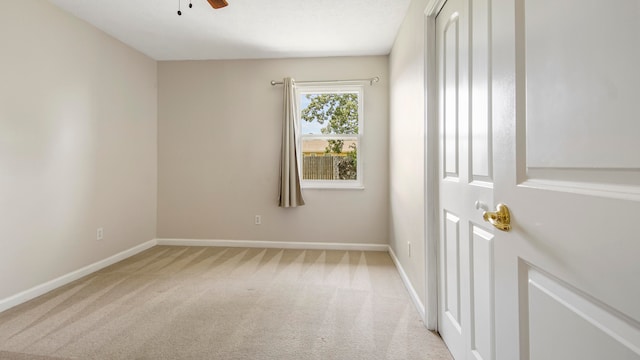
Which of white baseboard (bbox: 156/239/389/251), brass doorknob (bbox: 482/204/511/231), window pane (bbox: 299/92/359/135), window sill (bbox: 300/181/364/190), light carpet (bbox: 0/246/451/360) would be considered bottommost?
light carpet (bbox: 0/246/451/360)

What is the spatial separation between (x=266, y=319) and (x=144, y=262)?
6.47 ft

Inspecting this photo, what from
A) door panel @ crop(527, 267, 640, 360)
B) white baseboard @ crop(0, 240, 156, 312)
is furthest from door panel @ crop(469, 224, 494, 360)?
white baseboard @ crop(0, 240, 156, 312)

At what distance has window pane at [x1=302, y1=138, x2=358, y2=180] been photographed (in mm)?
3754

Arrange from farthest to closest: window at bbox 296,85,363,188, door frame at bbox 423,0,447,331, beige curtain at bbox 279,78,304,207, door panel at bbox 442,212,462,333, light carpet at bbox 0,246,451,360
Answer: window at bbox 296,85,363,188, beige curtain at bbox 279,78,304,207, door frame at bbox 423,0,447,331, light carpet at bbox 0,246,451,360, door panel at bbox 442,212,462,333

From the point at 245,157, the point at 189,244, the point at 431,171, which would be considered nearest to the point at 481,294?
the point at 431,171

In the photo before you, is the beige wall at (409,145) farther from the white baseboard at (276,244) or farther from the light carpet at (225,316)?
the white baseboard at (276,244)

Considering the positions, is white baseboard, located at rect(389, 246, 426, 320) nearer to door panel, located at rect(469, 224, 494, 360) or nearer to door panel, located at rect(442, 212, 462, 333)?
door panel, located at rect(442, 212, 462, 333)

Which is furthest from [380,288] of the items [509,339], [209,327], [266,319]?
[509,339]

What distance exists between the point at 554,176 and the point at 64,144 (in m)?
3.51

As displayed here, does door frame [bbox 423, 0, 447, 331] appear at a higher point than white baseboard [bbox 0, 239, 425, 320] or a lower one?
higher

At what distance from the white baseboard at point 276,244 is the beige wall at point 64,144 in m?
0.47

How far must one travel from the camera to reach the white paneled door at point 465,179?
44.2 inches

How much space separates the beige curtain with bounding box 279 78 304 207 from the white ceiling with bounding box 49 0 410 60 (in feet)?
1.82

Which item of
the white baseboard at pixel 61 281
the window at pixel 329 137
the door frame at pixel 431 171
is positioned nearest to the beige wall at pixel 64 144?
the white baseboard at pixel 61 281
